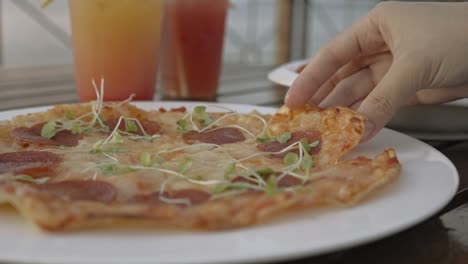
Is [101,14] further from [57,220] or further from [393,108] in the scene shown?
[57,220]

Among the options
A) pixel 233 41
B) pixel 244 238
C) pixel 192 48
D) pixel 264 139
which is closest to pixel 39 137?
pixel 264 139

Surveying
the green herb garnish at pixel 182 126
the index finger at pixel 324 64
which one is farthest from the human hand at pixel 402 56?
the green herb garnish at pixel 182 126

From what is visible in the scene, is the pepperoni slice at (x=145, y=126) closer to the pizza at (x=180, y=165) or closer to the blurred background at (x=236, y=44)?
the pizza at (x=180, y=165)

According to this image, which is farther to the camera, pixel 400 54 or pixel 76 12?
pixel 76 12

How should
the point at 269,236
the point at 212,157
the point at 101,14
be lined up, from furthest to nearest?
the point at 101,14
the point at 212,157
the point at 269,236

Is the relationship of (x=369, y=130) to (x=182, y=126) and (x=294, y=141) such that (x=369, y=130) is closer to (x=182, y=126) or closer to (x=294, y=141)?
(x=294, y=141)

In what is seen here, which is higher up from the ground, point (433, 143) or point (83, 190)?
point (83, 190)

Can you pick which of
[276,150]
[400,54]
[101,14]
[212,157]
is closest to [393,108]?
[400,54]
